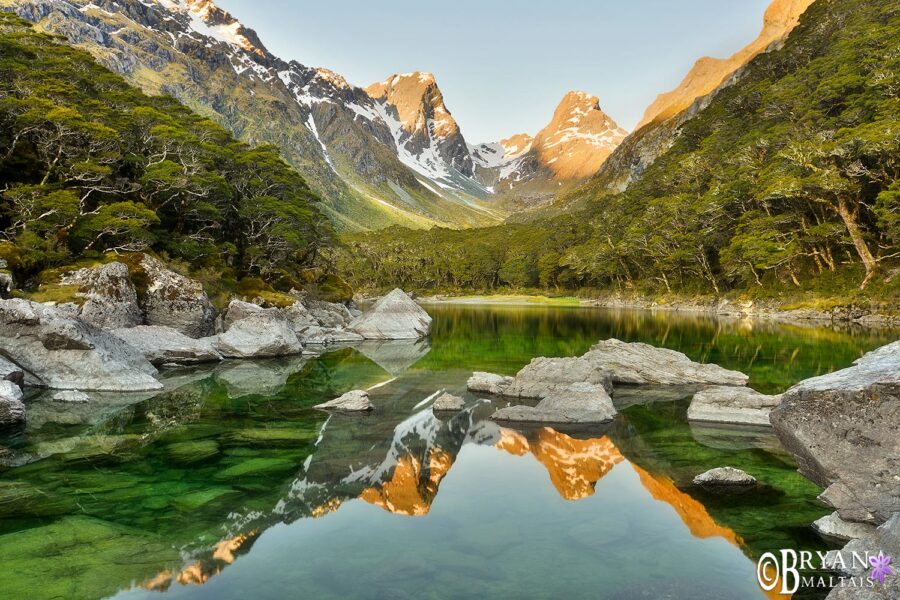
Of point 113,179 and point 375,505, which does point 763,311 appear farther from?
point 113,179

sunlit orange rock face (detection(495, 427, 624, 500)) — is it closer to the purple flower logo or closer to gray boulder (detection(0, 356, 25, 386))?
the purple flower logo

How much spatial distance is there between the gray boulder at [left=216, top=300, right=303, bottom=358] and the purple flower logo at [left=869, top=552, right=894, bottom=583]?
105ft

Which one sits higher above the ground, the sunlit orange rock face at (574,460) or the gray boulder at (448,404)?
the sunlit orange rock face at (574,460)

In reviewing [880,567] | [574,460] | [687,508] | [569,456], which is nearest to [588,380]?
[569,456]

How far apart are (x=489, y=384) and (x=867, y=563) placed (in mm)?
16338

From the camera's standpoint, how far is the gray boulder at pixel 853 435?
8.34m

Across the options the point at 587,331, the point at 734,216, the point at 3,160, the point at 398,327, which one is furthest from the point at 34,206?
the point at 734,216

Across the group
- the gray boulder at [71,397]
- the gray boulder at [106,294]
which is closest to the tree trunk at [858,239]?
the gray boulder at [106,294]

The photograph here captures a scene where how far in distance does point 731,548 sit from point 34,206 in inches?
1448

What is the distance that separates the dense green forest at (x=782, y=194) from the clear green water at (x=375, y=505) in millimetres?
49262

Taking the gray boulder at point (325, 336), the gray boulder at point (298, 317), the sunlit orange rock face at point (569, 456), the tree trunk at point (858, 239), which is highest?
the tree trunk at point (858, 239)

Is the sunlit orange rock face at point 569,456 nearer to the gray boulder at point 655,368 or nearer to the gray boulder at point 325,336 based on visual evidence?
the gray boulder at point 655,368

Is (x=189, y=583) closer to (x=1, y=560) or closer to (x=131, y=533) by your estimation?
(x=131, y=533)

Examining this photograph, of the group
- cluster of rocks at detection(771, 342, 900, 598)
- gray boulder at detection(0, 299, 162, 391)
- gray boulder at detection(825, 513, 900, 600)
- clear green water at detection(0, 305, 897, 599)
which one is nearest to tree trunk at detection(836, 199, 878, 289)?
clear green water at detection(0, 305, 897, 599)
